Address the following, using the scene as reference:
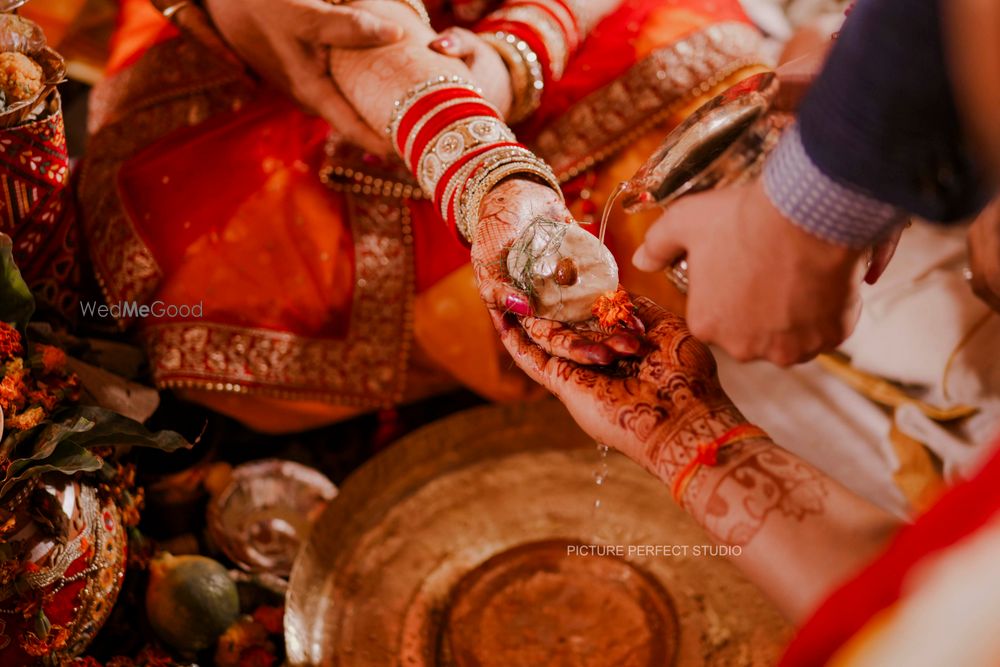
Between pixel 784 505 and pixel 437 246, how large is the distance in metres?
0.84

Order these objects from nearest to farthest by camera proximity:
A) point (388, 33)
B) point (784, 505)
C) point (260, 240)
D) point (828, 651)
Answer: point (828, 651) → point (784, 505) → point (388, 33) → point (260, 240)

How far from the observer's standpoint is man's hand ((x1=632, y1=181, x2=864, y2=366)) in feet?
2.45

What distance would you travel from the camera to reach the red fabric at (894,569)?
0.57 metres

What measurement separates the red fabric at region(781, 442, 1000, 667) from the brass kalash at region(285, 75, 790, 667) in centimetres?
62

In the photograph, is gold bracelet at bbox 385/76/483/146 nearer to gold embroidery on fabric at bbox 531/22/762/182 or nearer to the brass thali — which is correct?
gold embroidery on fabric at bbox 531/22/762/182

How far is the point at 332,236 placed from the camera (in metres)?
1.48

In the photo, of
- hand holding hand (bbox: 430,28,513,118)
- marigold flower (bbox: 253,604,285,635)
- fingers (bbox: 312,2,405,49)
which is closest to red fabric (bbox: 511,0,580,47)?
hand holding hand (bbox: 430,28,513,118)

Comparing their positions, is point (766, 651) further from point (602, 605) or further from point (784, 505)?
point (784, 505)

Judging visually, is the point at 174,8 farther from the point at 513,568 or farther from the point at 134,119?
the point at 513,568

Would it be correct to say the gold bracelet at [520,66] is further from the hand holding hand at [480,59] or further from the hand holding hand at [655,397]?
the hand holding hand at [655,397]

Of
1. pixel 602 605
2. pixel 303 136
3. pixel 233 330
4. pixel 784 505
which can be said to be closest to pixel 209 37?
pixel 303 136

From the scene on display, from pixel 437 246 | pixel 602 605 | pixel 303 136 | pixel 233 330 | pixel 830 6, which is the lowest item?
pixel 602 605

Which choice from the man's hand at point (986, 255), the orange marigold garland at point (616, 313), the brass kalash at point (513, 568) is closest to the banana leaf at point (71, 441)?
the brass kalash at point (513, 568)

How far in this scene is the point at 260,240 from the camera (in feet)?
4.79
